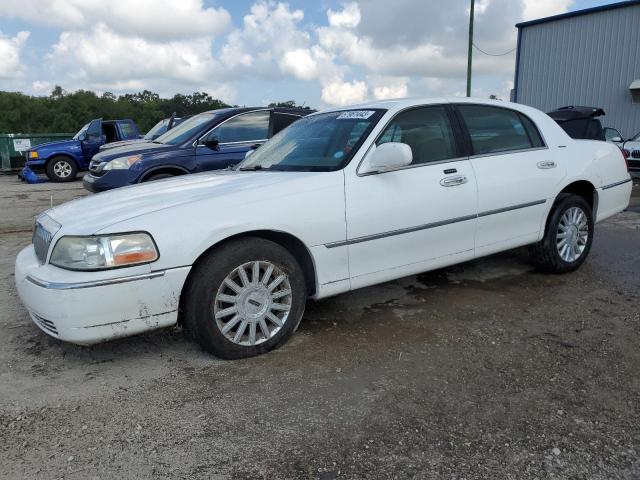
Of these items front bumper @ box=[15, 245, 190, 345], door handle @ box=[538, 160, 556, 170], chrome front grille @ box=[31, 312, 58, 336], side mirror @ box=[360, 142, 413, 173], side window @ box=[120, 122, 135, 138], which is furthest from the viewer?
side window @ box=[120, 122, 135, 138]

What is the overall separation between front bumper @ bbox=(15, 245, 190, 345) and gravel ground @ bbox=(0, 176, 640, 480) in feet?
1.13

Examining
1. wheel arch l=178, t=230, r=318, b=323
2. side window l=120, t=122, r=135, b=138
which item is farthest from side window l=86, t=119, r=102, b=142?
wheel arch l=178, t=230, r=318, b=323

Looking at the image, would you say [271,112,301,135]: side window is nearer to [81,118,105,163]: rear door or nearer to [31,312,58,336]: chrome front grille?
[31,312,58,336]: chrome front grille

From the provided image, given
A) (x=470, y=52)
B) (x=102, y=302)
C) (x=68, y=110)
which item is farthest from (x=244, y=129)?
(x=68, y=110)

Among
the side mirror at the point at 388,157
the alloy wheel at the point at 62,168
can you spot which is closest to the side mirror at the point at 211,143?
the side mirror at the point at 388,157

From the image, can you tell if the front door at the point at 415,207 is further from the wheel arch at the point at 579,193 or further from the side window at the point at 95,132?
the side window at the point at 95,132

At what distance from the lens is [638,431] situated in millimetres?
2498

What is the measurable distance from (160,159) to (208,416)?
515cm

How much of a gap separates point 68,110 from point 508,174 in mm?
80155

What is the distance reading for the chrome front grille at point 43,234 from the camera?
3206 mm

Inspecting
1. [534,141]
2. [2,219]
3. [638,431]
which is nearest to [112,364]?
[638,431]

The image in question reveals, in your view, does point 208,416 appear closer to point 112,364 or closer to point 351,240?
point 112,364

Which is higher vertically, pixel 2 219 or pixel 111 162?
pixel 111 162

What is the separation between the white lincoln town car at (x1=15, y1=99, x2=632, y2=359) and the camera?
298 centimetres
